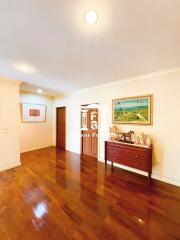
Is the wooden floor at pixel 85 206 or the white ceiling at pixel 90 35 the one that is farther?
the wooden floor at pixel 85 206

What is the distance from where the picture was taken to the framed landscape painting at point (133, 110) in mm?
2846

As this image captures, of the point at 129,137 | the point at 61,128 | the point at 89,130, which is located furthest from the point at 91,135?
the point at 61,128

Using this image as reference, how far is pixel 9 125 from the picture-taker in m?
3.21

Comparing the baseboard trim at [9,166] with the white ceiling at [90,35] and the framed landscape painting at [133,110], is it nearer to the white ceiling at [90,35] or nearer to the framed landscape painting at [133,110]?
the white ceiling at [90,35]

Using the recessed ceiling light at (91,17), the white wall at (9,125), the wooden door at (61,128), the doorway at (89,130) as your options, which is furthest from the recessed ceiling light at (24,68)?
the wooden door at (61,128)

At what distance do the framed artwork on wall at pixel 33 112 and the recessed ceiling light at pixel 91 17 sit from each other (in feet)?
13.9

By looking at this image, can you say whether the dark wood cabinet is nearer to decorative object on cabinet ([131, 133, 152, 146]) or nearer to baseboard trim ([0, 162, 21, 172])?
decorative object on cabinet ([131, 133, 152, 146])

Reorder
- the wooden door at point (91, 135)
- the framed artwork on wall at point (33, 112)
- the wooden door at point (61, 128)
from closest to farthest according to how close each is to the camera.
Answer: the wooden door at point (91, 135) → the framed artwork on wall at point (33, 112) → the wooden door at point (61, 128)

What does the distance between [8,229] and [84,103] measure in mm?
3485

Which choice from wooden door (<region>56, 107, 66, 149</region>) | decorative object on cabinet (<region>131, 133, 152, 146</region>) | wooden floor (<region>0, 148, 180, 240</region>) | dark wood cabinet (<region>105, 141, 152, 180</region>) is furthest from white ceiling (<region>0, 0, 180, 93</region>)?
wooden door (<region>56, 107, 66, 149</region>)

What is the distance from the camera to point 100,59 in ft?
6.89

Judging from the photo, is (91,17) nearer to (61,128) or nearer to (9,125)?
(9,125)

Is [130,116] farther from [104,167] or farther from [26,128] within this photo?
[26,128]

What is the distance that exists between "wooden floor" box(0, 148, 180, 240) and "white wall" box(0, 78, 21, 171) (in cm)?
37
